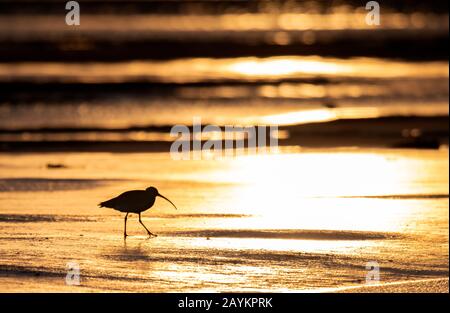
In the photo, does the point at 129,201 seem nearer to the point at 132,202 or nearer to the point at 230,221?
the point at 132,202

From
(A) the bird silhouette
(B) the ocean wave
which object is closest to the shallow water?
(B) the ocean wave

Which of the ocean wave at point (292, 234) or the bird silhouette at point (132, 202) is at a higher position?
the bird silhouette at point (132, 202)

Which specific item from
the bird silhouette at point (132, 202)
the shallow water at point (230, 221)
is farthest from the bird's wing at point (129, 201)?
the shallow water at point (230, 221)

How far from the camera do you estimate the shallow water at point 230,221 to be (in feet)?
30.7

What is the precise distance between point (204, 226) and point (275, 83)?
1212 centimetres

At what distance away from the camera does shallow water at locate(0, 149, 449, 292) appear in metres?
9.37

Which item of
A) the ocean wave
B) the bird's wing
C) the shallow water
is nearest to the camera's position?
the shallow water

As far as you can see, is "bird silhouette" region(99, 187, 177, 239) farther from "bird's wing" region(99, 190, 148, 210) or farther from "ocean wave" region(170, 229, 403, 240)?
"ocean wave" region(170, 229, 403, 240)

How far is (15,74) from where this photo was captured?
80.9 ft

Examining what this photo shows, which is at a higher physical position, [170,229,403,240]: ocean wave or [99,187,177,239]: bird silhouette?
[99,187,177,239]: bird silhouette

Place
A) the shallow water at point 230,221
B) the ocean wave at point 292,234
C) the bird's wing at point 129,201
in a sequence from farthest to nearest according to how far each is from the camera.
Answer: the bird's wing at point 129,201, the ocean wave at point 292,234, the shallow water at point 230,221

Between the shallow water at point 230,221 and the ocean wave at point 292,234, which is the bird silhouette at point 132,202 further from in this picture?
the ocean wave at point 292,234
